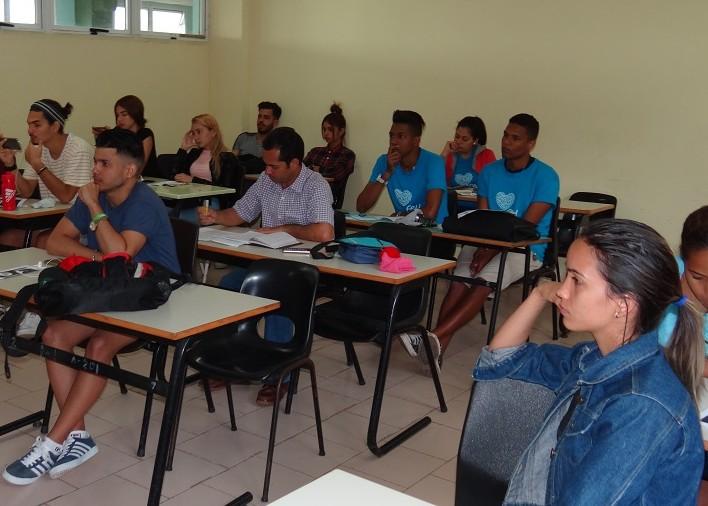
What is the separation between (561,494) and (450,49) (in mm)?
5767

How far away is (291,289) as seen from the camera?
9.96 feet

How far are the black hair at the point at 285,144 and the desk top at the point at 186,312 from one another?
1160 millimetres

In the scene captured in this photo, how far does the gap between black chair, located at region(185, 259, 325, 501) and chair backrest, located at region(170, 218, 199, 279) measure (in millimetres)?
411

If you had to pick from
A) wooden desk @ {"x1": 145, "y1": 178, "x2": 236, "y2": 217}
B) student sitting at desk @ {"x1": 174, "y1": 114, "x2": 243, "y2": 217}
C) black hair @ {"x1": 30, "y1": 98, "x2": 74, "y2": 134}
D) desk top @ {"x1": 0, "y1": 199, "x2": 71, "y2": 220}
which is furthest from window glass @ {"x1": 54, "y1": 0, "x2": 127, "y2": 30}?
desk top @ {"x1": 0, "y1": 199, "x2": 71, "y2": 220}

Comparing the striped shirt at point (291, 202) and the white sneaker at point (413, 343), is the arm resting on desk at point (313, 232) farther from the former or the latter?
the white sneaker at point (413, 343)

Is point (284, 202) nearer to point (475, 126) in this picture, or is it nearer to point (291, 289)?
point (291, 289)

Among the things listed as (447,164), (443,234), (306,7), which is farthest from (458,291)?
(306,7)

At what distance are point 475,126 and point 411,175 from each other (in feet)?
5.10

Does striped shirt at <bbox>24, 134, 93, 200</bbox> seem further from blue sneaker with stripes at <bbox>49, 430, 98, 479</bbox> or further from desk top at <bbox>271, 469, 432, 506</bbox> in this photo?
desk top at <bbox>271, 469, 432, 506</bbox>

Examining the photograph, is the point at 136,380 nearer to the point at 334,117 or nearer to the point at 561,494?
the point at 561,494

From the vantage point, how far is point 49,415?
3271mm

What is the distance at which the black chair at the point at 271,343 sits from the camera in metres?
2.84

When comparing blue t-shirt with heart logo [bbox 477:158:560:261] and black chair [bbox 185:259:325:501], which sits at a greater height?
blue t-shirt with heart logo [bbox 477:158:560:261]

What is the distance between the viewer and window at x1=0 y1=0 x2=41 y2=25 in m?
6.16
